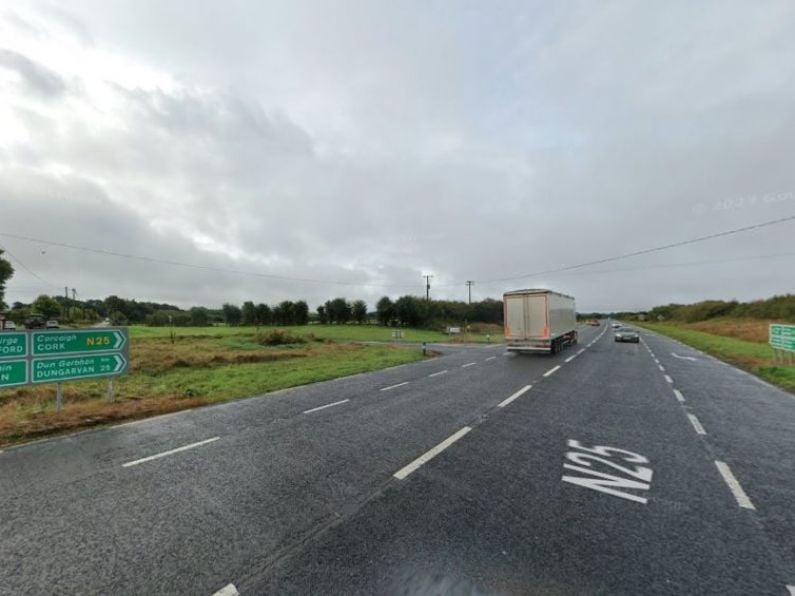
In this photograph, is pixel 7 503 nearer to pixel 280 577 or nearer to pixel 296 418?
pixel 280 577

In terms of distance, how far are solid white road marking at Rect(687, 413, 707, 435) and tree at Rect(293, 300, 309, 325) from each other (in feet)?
338

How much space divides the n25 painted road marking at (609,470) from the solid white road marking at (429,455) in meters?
1.80

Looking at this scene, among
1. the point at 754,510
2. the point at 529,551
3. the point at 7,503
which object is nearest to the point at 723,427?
the point at 754,510

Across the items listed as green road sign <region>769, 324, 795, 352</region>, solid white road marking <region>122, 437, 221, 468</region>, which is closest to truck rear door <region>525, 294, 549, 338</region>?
green road sign <region>769, 324, 795, 352</region>

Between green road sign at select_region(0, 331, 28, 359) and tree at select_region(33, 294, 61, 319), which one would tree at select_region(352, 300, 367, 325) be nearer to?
tree at select_region(33, 294, 61, 319)

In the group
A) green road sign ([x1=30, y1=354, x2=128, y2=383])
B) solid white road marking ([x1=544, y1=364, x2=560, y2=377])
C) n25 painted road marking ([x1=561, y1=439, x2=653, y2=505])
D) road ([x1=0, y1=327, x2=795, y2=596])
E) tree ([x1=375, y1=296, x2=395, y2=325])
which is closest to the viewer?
road ([x1=0, y1=327, x2=795, y2=596])

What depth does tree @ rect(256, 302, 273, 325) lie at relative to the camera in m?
104

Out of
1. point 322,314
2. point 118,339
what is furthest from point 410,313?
point 118,339

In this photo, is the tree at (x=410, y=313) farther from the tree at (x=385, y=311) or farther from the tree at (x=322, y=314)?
the tree at (x=322, y=314)

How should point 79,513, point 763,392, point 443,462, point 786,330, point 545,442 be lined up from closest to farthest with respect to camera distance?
point 79,513 < point 443,462 < point 545,442 < point 763,392 < point 786,330

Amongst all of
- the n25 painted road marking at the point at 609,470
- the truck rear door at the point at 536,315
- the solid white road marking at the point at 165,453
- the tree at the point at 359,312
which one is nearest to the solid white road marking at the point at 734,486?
the n25 painted road marking at the point at 609,470

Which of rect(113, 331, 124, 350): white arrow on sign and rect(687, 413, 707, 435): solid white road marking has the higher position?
rect(113, 331, 124, 350): white arrow on sign

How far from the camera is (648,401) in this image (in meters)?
9.19

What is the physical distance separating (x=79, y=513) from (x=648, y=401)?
451 inches
